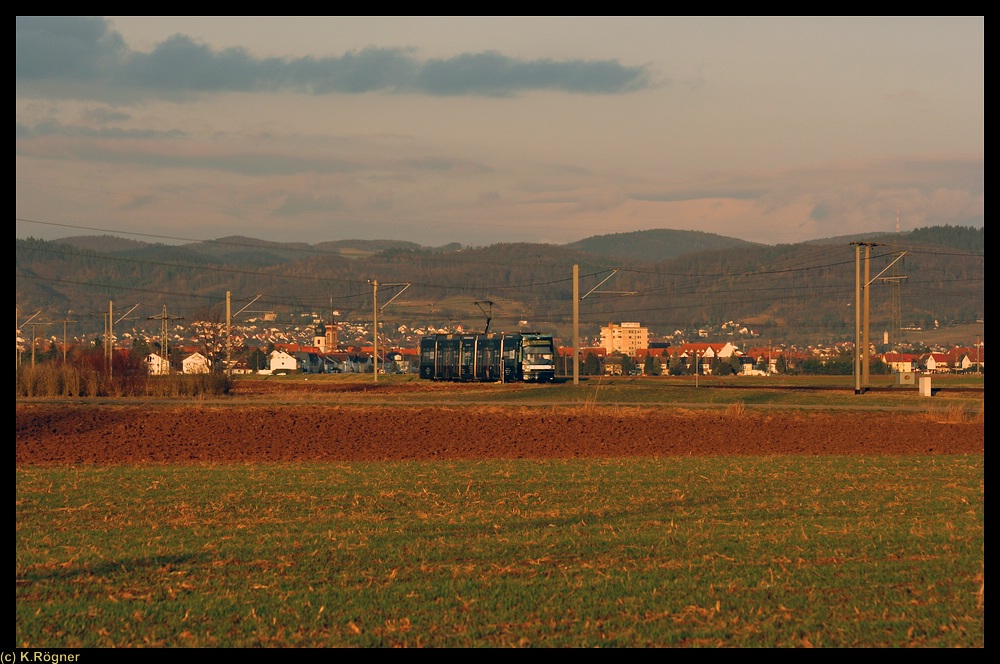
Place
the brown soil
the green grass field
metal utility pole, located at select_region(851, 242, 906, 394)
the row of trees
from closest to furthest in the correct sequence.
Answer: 1. the green grass field
2. the brown soil
3. metal utility pole, located at select_region(851, 242, 906, 394)
4. the row of trees

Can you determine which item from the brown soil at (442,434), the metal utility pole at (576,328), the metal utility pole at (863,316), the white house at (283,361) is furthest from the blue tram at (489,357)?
the white house at (283,361)

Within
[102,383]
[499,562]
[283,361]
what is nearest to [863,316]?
[102,383]

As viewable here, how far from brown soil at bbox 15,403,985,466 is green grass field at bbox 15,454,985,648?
8279 millimetres

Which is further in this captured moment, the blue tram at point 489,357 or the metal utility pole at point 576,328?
the blue tram at point 489,357

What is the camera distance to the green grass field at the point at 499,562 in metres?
10.9

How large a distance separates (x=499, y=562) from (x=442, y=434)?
24.5m

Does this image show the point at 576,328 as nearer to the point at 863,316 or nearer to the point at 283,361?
the point at 863,316

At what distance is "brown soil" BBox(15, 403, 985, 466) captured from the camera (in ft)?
107

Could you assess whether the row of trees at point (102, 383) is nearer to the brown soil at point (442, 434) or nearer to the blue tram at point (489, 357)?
the brown soil at point (442, 434)

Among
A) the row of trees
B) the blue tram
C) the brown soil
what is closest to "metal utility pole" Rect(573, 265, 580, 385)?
the blue tram

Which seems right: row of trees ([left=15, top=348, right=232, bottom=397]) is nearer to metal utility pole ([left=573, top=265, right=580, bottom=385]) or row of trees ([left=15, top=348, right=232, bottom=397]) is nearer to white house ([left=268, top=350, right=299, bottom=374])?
metal utility pole ([left=573, top=265, right=580, bottom=385])

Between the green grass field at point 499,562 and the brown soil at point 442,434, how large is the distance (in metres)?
8.28
